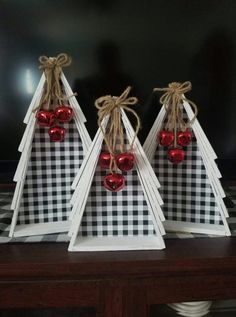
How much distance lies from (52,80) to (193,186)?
31 centimetres

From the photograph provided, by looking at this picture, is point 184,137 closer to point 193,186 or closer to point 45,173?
point 193,186

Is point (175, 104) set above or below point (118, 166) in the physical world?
above

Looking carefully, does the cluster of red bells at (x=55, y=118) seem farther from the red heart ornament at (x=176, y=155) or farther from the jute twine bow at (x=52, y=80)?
the red heart ornament at (x=176, y=155)

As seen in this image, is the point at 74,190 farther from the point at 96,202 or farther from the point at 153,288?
the point at 153,288

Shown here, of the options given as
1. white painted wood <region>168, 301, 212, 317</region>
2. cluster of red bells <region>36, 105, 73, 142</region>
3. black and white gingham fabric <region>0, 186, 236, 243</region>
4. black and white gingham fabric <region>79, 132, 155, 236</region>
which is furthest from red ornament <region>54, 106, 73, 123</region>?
white painted wood <region>168, 301, 212, 317</region>

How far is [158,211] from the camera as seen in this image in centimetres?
59

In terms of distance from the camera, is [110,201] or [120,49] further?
[120,49]

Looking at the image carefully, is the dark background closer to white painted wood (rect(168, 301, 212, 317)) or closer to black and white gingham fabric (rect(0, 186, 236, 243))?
black and white gingham fabric (rect(0, 186, 236, 243))

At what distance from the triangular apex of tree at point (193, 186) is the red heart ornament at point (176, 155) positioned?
0.11 ft

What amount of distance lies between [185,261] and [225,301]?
0.42 feet

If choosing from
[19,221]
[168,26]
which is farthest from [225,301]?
[168,26]

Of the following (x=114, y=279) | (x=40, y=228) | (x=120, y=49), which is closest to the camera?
(x=114, y=279)

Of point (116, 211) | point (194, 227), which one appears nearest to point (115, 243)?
point (116, 211)

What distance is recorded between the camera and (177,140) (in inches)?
24.2
